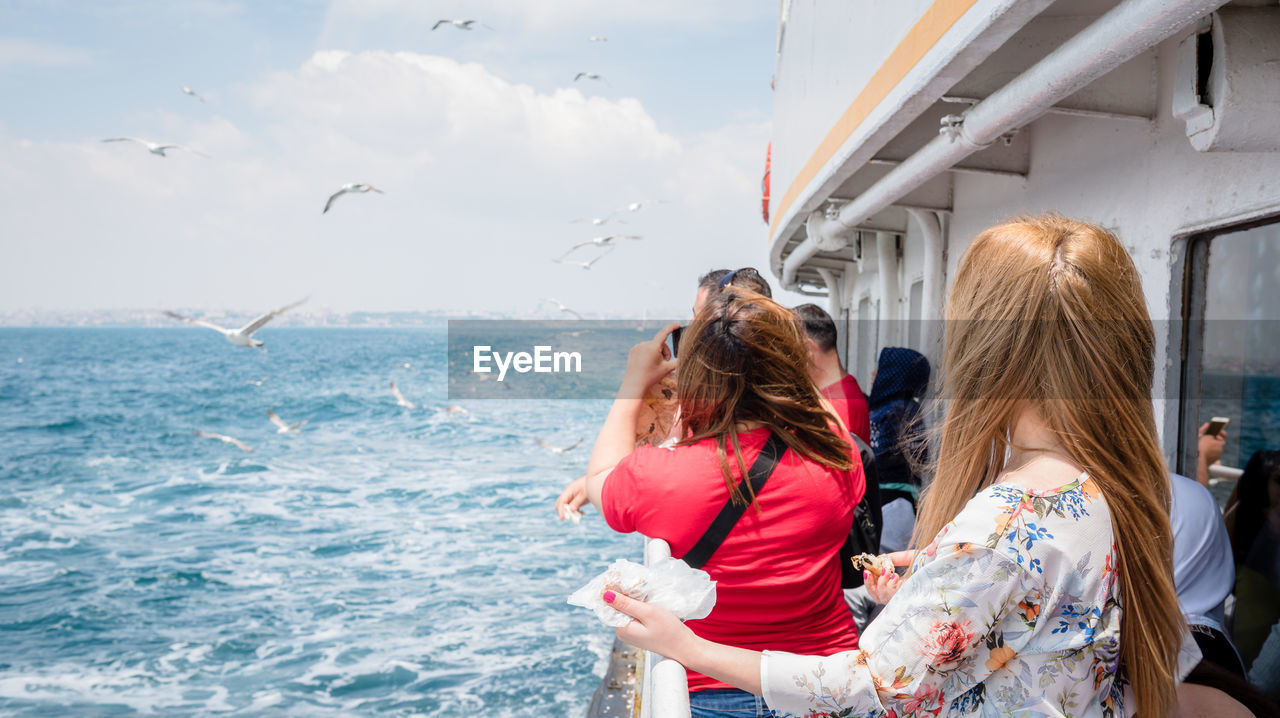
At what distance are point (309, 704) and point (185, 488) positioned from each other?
39.1ft

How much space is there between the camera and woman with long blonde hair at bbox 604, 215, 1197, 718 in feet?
3.36

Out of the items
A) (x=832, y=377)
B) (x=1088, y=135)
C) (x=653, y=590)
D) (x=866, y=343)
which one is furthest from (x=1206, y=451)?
(x=866, y=343)

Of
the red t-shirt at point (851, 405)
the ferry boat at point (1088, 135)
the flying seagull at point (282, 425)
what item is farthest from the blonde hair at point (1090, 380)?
the flying seagull at point (282, 425)

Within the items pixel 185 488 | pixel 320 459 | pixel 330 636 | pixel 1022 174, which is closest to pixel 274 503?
pixel 185 488

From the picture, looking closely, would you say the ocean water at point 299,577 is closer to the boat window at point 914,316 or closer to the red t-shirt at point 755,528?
the boat window at point 914,316

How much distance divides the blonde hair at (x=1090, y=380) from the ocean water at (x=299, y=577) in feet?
19.8

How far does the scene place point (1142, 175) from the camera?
2773 millimetres

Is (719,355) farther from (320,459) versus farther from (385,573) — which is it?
(320,459)

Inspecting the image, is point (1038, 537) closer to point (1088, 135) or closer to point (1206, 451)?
point (1206, 451)

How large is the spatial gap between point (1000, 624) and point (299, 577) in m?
11.1

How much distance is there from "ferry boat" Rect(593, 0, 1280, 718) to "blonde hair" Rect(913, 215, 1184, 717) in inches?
14.8

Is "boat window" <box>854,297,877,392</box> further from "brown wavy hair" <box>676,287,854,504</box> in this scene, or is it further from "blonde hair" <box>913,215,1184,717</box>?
"blonde hair" <box>913,215,1184,717</box>

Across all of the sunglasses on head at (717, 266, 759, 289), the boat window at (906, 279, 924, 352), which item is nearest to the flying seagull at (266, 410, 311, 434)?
the boat window at (906, 279, 924, 352)

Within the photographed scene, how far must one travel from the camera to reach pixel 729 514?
1.67 metres
